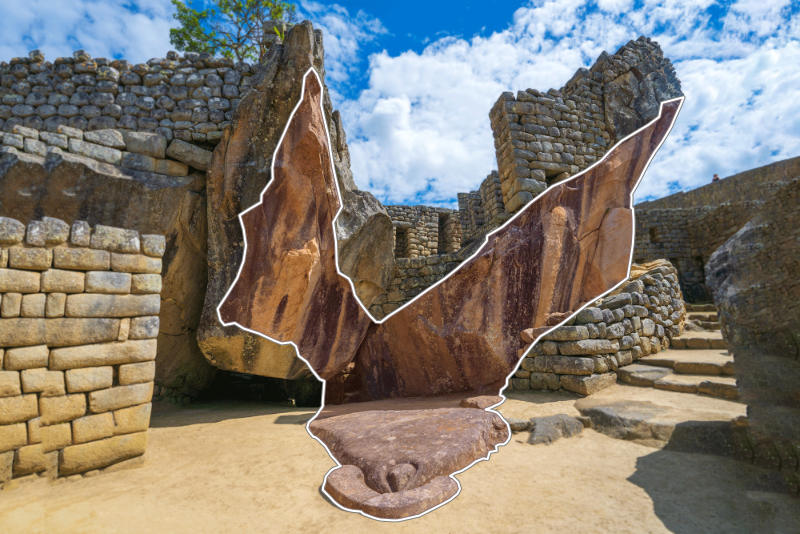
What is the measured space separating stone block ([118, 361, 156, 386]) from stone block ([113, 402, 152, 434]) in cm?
22

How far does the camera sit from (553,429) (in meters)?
3.41

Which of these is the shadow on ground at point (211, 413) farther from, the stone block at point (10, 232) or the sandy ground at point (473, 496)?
the stone block at point (10, 232)

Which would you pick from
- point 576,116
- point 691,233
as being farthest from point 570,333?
point 691,233

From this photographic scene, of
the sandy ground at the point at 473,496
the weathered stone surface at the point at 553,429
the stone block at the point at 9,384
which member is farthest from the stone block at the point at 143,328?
the weathered stone surface at the point at 553,429

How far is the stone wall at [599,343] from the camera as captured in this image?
5078mm

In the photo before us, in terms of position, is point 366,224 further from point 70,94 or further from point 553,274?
point 70,94

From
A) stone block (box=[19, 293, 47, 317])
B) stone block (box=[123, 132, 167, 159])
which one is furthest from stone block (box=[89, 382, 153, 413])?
stone block (box=[123, 132, 167, 159])

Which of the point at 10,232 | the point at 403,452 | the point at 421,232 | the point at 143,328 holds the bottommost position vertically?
the point at 403,452

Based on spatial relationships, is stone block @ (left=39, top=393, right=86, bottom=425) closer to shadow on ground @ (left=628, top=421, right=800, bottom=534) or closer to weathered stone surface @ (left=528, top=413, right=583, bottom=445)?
weathered stone surface @ (left=528, top=413, right=583, bottom=445)

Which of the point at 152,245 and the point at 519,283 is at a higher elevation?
the point at 152,245

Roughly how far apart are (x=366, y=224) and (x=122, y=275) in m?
3.88

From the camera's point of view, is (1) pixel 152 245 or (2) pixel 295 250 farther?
(2) pixel 295 250

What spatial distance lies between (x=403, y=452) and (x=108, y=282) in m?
2.86

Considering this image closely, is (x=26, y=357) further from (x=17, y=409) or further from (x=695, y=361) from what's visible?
(x=695, y=361)
